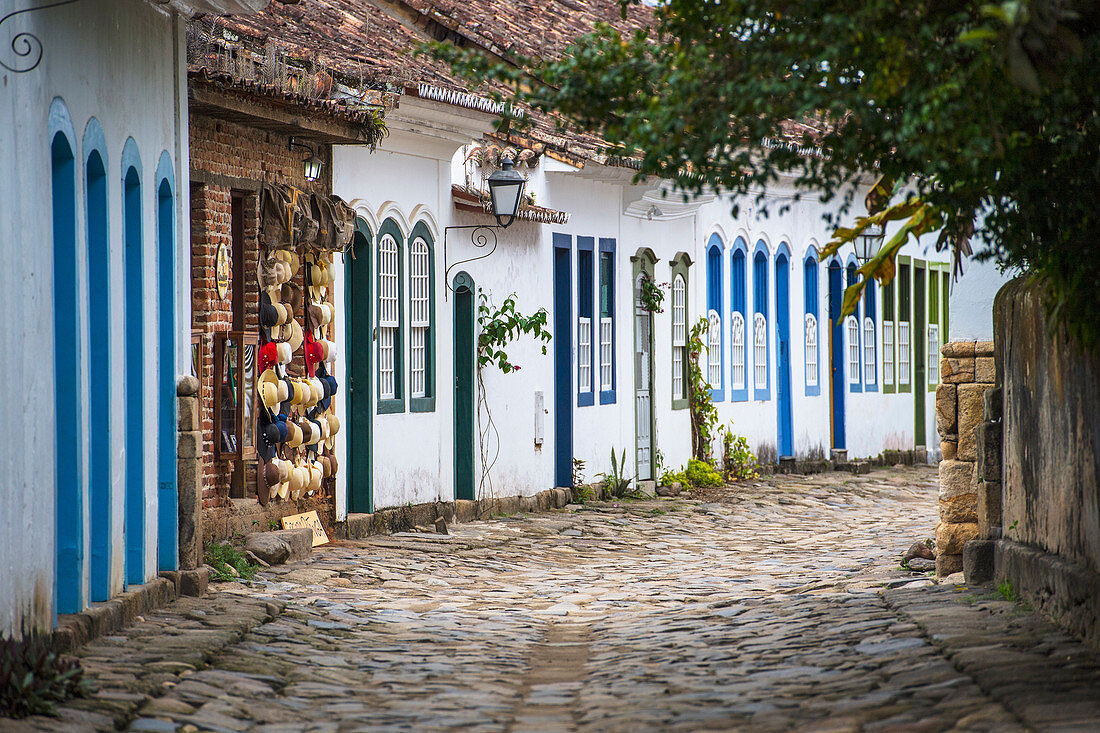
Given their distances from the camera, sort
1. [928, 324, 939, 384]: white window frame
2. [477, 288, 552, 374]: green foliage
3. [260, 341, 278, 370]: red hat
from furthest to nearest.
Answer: [928, 324, 939, 384]: white window frame → [477, 288, 552, 374]: green foliage → [260, 341, 278, 370]: red hat

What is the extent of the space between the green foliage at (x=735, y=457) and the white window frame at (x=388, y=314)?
790cm

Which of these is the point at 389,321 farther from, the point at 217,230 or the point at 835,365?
the point at 835,365

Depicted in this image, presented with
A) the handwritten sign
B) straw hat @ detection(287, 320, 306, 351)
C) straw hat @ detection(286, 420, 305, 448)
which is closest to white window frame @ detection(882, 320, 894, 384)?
the handwritten sign

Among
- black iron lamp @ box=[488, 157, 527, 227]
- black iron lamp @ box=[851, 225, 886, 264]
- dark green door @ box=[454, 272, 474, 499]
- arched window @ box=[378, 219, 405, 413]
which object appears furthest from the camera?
black iron lamp @ box=[851, 225, 886, 264]

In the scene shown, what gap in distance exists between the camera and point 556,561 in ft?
45.3

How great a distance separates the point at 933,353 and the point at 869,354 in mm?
2994

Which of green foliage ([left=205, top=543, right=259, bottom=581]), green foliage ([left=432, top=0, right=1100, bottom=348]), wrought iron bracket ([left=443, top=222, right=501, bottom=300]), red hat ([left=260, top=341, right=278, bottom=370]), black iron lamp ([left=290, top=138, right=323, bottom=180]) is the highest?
black iron lamp ([left=290, top=138, right=323, bottom=180])

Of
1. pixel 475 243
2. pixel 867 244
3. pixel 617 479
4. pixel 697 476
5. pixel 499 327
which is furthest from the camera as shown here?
pixel 867 244

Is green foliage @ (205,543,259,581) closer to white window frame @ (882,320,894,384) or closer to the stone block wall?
the stone block wall

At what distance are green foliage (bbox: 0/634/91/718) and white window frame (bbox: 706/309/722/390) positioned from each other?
613 inches

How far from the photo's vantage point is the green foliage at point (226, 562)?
10789 mm

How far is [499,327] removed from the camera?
648 inches

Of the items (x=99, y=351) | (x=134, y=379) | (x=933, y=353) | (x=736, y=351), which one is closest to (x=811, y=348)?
(x=736, y=351)

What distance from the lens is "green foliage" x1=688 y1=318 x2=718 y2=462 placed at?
21.2 meters
